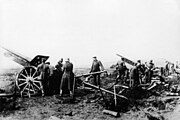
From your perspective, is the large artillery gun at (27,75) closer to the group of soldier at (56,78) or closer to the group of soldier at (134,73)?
the group of soldier at (56,78)

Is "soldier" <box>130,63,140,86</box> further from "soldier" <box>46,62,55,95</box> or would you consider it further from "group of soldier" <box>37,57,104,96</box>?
"soldier" <box>46,62,55,95</box>

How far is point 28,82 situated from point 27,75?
168mm

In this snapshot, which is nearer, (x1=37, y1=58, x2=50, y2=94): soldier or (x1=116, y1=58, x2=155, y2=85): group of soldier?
(x1=37, y1=58, x2=50, y2=94): soldier

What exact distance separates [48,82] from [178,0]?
11.6 ft

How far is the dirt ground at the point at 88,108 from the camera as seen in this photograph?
457cm

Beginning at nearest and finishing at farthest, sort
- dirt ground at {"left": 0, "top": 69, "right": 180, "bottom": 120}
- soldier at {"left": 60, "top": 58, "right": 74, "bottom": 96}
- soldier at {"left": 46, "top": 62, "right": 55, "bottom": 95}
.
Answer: dirt ground at {"left": 0, "top": 69, "right": 180, "bottom": 120}, soldier at {"left": 60, "top": 58, "right": 74, "bottom": 96}, soldier at {"left": 46, "top": 62, "right": 55, "bottom": 95}

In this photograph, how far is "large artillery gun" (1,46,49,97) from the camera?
5.68 metres

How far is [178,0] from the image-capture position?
538cm

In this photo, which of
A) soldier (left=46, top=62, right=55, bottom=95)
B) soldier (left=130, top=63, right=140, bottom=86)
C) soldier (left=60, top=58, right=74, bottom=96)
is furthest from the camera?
soldier (left=130, top=63, right=140, bottom=86)

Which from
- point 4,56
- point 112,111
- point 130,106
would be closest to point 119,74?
point 130,106

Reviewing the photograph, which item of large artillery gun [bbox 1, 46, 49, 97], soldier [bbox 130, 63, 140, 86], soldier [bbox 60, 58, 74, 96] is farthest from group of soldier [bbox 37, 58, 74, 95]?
soldier [bbox 130, 63, 140, 86]

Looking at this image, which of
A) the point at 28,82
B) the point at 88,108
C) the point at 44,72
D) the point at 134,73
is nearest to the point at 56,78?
the point at 44,72

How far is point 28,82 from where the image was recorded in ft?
18.7

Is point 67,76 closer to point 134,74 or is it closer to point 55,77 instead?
point 55,77
